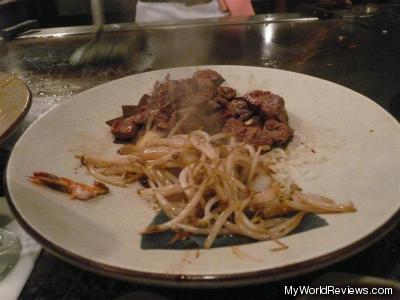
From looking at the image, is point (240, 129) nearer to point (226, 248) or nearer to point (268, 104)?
point (268, 104)

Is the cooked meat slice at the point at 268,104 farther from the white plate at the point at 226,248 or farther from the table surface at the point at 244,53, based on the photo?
the table surface at the point at 244,53

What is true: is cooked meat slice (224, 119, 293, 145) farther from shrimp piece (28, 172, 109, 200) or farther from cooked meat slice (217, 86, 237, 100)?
shrimp piece (28, 172, 109, 200)

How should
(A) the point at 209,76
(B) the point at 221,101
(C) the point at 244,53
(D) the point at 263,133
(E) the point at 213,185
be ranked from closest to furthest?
(E) the point at 213,185, (D) the point at 263,133, (B) the point at 221,101, (A) the point at 209,76, (C) the point at 244,53

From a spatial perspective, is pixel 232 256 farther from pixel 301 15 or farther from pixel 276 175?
pixel 301 15

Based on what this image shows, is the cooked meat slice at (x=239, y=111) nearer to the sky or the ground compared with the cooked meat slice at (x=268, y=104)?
nearer to the ground

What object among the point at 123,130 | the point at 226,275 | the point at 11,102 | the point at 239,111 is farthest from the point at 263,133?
the point at 11,102

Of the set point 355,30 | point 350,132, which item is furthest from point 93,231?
point 355,30

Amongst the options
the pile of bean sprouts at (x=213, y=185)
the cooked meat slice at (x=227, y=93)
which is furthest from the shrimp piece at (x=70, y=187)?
the cooked meat slice at (x=227, y=93)
